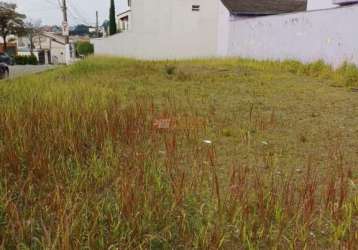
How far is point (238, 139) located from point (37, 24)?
235ft

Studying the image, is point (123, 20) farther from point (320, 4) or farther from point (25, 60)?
point (320, 4)

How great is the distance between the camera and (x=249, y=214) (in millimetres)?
2479

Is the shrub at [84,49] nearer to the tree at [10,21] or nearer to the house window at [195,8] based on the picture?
the tree at [10,21]

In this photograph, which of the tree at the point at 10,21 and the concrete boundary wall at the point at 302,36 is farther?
the tree at the point at 10,21

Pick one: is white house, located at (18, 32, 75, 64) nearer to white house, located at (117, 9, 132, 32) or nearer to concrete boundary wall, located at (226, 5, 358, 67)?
white house, located at (117, 9, 132, 32)

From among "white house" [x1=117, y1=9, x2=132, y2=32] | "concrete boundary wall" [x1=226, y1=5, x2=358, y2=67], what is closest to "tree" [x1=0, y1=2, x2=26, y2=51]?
"white house" [x1=117, y1=9, x2=132, y2=32]

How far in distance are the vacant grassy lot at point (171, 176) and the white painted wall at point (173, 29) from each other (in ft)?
56.5

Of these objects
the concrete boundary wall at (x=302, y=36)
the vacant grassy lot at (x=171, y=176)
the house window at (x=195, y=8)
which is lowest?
the vacant grassy lot at (x=171, y=176)

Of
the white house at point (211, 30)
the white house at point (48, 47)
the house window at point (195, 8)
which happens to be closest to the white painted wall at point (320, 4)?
the white house at point (211, 30)

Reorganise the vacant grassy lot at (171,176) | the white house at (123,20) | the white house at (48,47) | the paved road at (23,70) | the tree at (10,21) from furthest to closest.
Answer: the white house at (48,47) → the tree at (10,21) → the white house at (123,20) → the paved road at (23,70) → the vacant grassy lot at (171,176)

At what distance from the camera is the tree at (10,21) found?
152 ft

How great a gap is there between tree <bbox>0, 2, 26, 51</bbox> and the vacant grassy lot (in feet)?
155

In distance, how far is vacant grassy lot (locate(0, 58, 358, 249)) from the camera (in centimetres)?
225

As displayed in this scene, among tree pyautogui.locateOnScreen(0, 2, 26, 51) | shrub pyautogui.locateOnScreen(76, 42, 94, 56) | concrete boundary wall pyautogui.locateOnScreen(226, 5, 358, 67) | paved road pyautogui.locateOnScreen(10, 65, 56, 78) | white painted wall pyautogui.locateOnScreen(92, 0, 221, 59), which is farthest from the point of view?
tree pyautogui.locateOnScreen(0, 2, 26, 51)
